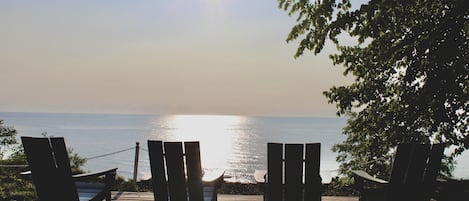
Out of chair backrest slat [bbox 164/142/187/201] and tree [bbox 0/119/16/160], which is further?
tree [bbox 0/119/16/160]

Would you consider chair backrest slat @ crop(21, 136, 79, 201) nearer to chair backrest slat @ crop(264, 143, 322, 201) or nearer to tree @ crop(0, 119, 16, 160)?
chair backrest slat @ crop(264, 143, 322, 201)

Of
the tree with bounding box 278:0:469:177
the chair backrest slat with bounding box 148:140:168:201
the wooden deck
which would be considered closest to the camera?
the chair backrest slat with bounding box 148:140:168:201

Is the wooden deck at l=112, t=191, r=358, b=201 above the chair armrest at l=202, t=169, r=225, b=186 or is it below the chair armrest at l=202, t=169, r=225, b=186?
below

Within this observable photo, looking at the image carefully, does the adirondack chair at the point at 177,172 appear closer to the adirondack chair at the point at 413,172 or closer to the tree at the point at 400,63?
the adirondack chair at the point at 413,172

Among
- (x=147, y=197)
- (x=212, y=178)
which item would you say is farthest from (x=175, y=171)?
(x=147, y=197)

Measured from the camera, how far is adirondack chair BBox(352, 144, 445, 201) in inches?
→ 113

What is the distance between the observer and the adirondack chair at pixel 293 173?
2762mm

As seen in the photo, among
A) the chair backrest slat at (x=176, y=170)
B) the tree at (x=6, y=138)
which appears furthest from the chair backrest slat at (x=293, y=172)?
the tree at (x=6, y=138)

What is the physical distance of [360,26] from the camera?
446cm

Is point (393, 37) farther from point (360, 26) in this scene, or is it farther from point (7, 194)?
point (7, 194)

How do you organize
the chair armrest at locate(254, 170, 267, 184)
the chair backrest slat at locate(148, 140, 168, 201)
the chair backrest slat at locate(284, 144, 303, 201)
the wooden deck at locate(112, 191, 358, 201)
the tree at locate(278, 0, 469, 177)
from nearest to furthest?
the chair backrest slat at locate(284, 144, 303, 201) < the chair backrest slat at locate(148, 140, 168, 201) < the chair armrest at locate(254, 170, 267, 184) < the tree at locate(278, 0, 469, 177) < the wooden deck at locate(112, 191, 358, 201)

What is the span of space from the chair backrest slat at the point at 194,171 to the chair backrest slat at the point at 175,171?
0.05 meters

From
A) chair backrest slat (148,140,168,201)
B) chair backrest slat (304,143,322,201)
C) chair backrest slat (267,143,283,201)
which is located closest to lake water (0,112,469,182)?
chair backrest slat (148,140,168,201)

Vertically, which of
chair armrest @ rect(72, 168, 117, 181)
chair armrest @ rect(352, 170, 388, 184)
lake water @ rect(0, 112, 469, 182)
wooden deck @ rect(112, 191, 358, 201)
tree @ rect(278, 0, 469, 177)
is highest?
tree @ rect(278, 0, 469, 177)
